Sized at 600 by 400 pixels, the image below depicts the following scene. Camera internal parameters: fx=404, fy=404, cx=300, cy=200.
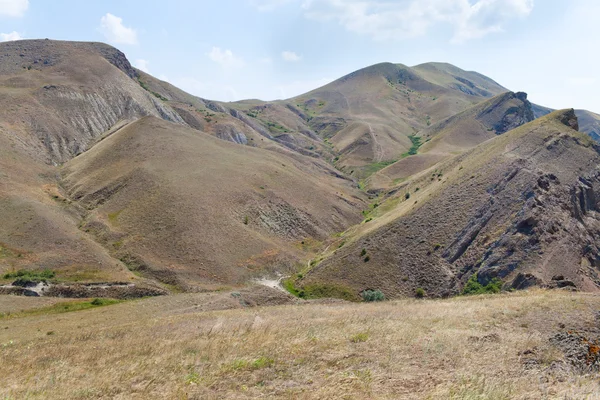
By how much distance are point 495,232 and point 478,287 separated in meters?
7.99

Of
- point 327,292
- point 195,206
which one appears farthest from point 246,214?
point 327,292

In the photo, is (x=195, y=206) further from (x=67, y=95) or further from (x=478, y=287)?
(x=67, y=95)

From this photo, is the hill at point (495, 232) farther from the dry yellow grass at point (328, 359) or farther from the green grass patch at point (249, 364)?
the green grass patch at point (249, 364)

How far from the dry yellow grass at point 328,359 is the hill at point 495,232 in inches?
840

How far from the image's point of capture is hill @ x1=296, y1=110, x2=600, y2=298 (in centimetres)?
3819

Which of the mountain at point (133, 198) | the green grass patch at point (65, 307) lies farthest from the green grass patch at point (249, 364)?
the mountain at point (133, 198)

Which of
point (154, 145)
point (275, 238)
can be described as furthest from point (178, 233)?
point (154, 145)

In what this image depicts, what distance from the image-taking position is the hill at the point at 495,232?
3819cm

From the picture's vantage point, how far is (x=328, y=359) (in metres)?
11.5

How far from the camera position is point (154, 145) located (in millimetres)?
72938

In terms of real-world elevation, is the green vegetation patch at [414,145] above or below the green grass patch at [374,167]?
above

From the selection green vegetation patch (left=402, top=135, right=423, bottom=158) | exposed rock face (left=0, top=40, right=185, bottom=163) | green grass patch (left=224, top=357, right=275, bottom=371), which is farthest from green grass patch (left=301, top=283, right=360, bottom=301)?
green vegetation patch (left=402, top=135, right=423, bottom=158)

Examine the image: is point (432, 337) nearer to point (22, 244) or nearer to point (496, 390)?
point (496, 390)

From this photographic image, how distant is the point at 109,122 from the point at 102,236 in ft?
174
